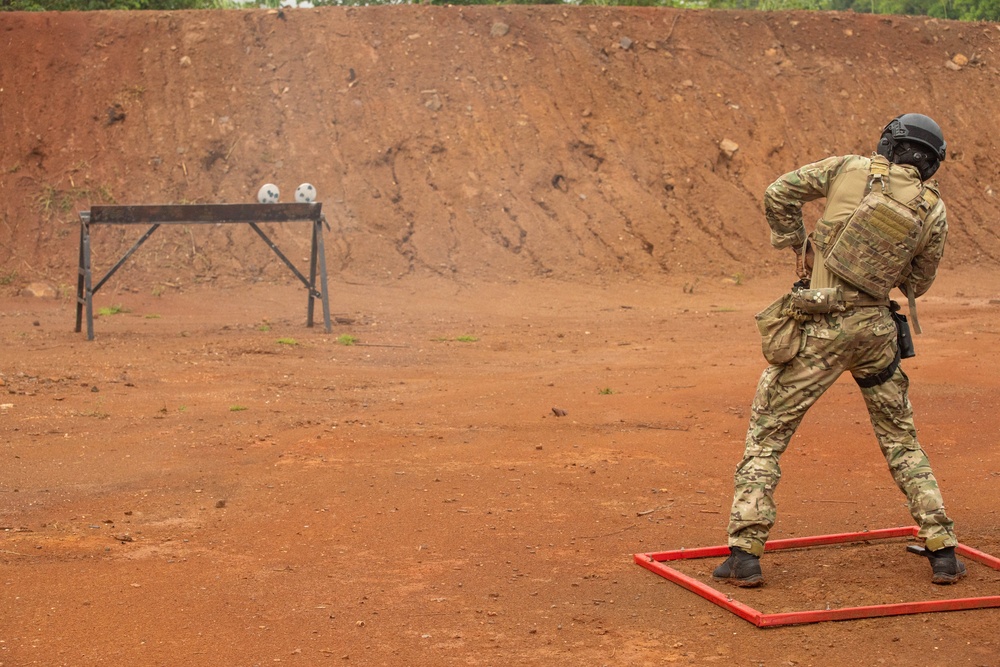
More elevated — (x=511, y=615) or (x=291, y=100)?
(x=291, y=100)

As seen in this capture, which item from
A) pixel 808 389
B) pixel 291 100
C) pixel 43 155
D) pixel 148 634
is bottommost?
pixel 148 634

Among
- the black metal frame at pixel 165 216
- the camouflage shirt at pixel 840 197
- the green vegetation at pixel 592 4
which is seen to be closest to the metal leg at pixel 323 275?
the black metal frame at pixel 165 216

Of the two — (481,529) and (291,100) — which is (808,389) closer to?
(481,529)

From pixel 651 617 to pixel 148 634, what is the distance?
2.10m

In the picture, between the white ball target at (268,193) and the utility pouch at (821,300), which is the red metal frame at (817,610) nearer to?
the utility pouch at (821,300)

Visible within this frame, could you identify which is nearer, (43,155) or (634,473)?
(634,473)

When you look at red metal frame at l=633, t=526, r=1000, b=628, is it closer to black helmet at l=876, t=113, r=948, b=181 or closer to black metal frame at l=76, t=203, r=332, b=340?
black helmet at l=876, t=113, r=948, b=181

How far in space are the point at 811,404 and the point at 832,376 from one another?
0.19 m

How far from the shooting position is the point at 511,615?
481 centimetres

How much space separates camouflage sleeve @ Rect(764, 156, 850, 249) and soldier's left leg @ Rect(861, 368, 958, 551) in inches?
32.6

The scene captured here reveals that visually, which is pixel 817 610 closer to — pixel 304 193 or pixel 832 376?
pixel 832 376

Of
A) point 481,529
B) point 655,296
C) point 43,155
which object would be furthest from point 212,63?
point 481,529

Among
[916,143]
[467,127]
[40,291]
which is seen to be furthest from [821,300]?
[467,127]

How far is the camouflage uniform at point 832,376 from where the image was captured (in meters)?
5.08
